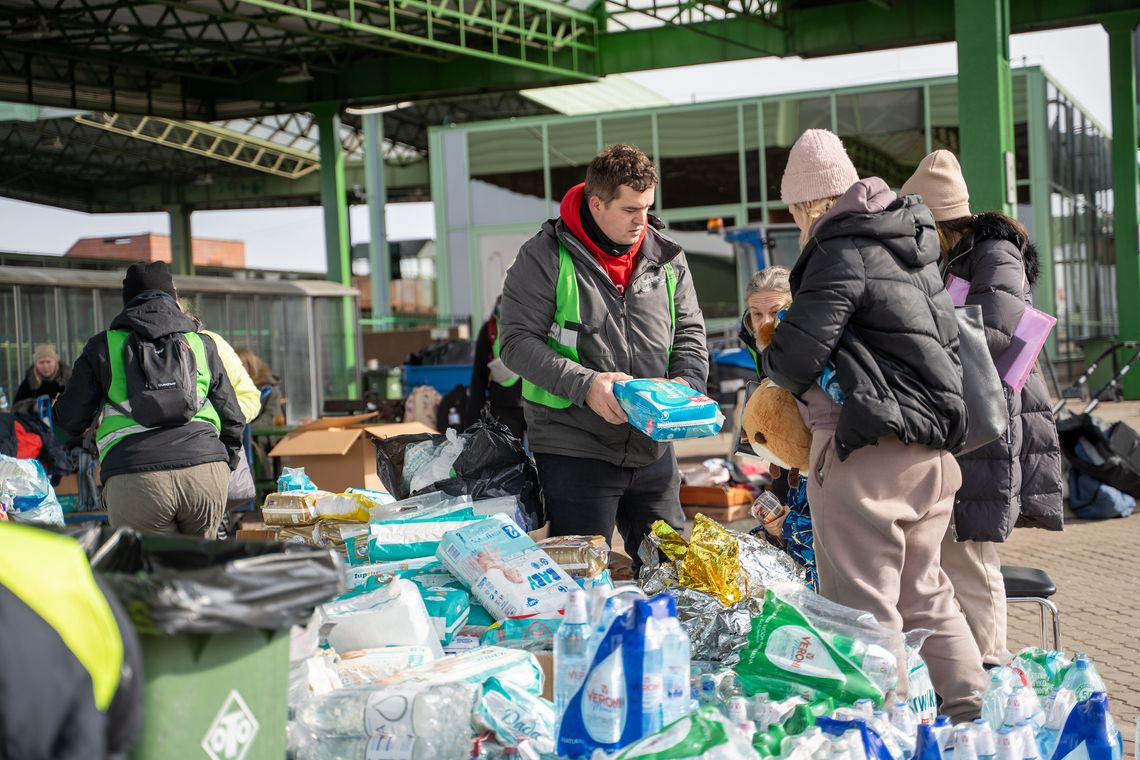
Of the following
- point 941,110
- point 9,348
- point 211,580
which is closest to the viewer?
point 211,580

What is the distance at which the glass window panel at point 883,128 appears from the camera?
72.0ft

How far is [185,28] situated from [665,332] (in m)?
13.8

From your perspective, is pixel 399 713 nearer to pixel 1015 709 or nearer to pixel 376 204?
pixel 1015 709

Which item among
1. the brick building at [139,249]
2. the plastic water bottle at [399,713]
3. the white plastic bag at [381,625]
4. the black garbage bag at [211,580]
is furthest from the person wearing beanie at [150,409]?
the brick building at [139,249]

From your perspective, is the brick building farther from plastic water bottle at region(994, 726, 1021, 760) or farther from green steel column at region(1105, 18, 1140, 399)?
plastic water bottle at region(994, 726, 1021, 760)

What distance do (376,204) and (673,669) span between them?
21.9m

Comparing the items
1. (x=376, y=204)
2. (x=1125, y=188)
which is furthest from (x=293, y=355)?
(x=1125, y=188)

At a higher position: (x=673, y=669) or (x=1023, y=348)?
(x=1023, y=348)

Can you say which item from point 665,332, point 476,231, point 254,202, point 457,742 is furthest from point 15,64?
point 254,202

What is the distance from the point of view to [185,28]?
52.3 feet

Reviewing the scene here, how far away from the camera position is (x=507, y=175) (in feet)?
79.5

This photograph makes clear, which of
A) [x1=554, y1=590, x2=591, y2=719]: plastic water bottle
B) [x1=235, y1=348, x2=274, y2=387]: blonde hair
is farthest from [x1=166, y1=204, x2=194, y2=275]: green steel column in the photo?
[x1=554, y1=590, x2=591, y2=719]: plastic water bottle

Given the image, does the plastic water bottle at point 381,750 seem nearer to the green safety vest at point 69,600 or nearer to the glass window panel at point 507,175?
the green safety vest at point 69,600

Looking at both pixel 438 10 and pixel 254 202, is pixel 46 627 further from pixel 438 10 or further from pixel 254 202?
pixel 254 202
